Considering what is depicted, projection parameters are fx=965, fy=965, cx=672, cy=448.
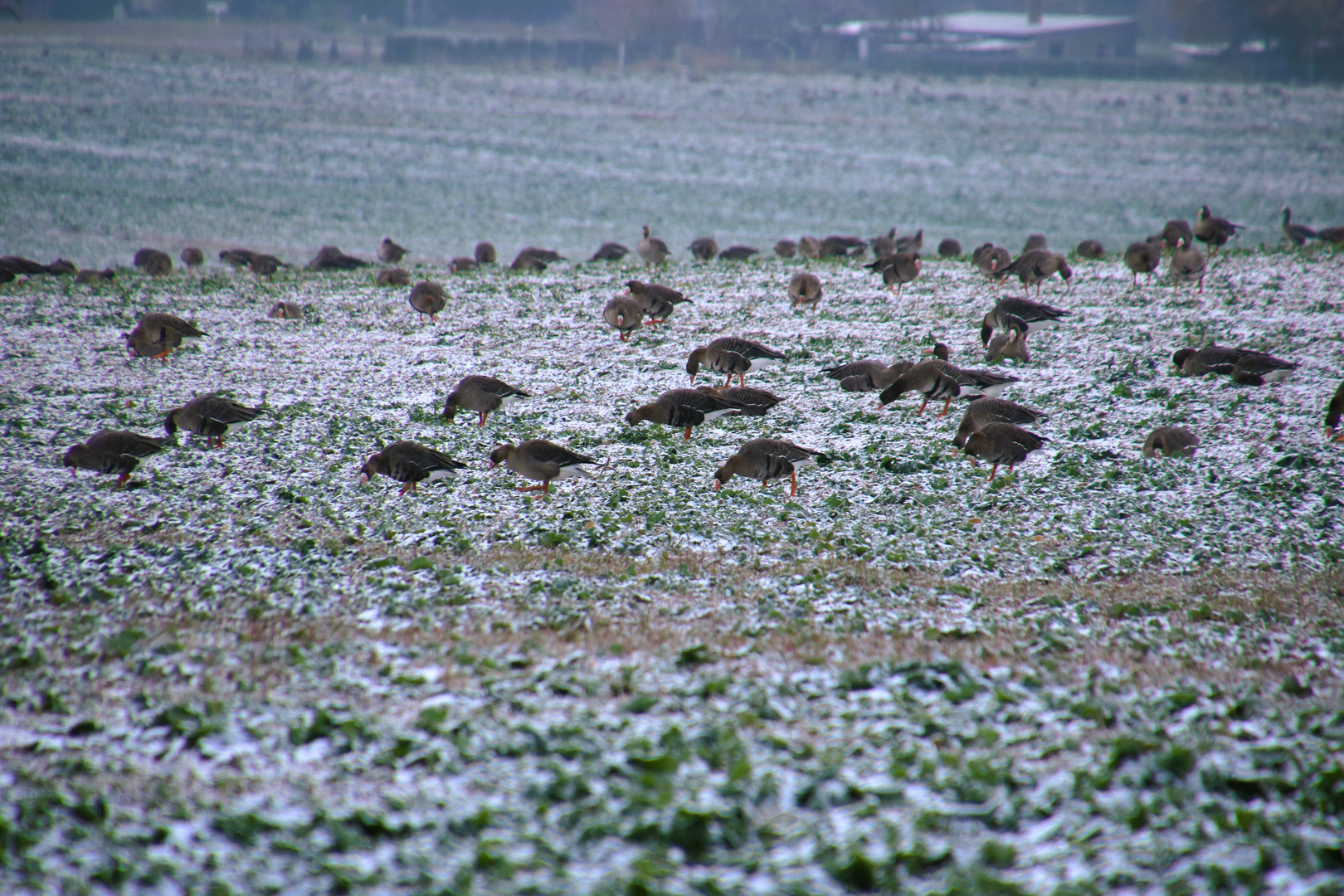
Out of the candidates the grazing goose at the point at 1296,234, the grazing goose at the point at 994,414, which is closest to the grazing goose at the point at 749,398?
the grazing goose at the point at 994,414

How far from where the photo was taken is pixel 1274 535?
32.4ft

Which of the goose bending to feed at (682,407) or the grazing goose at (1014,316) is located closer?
the goose bending to feed at (682,407)

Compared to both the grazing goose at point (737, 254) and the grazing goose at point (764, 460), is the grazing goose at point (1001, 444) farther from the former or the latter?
the grazing goose at point (737, 254)

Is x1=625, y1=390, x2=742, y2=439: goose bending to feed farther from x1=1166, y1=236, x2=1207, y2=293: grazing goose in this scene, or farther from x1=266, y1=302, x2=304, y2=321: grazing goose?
x1=1166, y1=236, x2=1207, y2=293: grazing goose

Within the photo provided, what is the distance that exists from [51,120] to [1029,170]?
5511 centimetres

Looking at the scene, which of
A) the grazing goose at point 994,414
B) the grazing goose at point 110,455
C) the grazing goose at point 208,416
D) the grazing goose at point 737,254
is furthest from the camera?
the grazing goose at point 737,254

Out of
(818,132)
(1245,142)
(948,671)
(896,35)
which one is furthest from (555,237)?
(896,35)

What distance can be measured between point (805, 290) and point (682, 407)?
6733 millimetres

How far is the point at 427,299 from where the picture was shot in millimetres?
18094

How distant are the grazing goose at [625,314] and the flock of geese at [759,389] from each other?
2 cm

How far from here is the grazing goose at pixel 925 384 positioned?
1275 cm

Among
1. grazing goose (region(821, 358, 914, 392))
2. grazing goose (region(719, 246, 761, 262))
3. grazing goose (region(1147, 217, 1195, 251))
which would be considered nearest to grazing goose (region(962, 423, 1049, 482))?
grazing goose (region(821, 358, 914, 392))

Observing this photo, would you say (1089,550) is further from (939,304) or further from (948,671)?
(939,304)

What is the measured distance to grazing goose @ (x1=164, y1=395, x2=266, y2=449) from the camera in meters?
12.1
